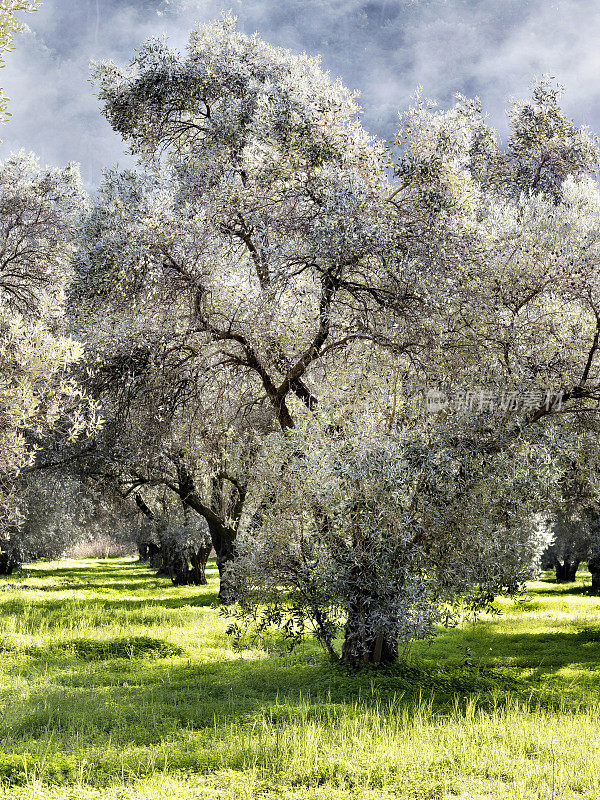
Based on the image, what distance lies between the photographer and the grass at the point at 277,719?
293 inches

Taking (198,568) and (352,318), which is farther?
(198,568)

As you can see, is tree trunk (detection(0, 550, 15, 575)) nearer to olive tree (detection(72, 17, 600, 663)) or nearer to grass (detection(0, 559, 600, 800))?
grass (detection(0, 559, 600, 800))

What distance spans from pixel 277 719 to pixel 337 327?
7789mm

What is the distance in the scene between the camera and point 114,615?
21.6 m

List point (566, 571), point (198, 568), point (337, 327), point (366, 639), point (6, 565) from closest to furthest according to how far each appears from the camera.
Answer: point (366, 639) → point (337, 327) → point (198, 568) → point (6, 565) → point (566, 571)

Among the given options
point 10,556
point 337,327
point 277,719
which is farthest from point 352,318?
point 10,556

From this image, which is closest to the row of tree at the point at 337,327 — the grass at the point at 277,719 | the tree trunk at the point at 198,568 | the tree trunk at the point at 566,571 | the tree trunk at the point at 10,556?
the grass at the point at 277,719

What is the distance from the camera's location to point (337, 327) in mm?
14328

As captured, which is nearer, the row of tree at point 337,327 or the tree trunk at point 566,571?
the row of tree at point 337,327

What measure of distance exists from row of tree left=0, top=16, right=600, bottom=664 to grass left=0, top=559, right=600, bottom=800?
56.4 inches

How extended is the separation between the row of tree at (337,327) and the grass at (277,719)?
4.70 feet

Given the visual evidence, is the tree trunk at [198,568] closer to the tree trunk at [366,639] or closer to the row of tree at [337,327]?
the row of tree at [337,327]

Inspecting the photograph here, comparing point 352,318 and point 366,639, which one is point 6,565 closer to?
point 352,318

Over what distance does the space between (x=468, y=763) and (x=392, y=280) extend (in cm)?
856
